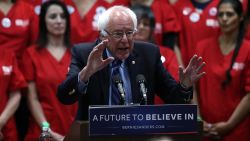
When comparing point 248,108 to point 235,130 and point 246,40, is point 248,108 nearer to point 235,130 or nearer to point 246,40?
point 235,130

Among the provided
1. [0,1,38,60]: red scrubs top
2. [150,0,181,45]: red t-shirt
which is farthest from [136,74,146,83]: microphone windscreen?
[150,0,181,45]: red t-shirt

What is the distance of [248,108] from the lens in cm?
458

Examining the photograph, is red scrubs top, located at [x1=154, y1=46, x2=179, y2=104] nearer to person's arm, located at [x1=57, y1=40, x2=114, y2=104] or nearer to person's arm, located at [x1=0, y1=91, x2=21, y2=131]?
person's arm, located at [x1=0, y1=91, x2=21, y2=131]

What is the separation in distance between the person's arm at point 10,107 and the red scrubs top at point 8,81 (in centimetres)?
3

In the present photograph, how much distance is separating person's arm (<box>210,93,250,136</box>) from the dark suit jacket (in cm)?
162

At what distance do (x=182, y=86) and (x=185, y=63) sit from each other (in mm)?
2145

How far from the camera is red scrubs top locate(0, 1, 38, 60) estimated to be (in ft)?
15.3

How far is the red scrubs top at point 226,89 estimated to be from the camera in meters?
4.62

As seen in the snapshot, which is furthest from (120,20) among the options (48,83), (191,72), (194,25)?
(194,25)

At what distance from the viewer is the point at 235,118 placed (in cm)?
456

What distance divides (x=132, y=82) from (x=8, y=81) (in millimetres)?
1842

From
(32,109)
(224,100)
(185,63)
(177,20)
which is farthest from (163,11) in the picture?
(32,109)

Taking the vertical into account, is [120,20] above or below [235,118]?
above

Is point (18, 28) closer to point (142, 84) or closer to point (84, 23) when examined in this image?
point (84, 23)
